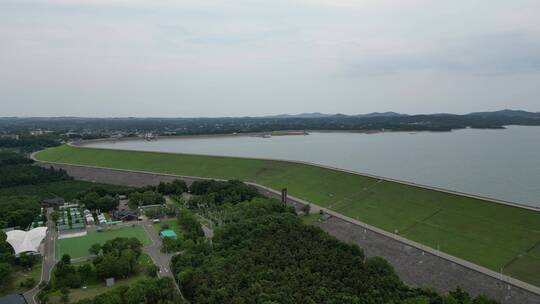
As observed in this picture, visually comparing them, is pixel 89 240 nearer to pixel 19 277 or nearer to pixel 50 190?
pixel 19 277

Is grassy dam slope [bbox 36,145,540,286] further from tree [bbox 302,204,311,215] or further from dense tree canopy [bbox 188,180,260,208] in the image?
dense tree canopy [bbox 188,180,260,208]

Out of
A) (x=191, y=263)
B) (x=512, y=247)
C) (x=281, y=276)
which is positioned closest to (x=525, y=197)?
(x=512, y=247)

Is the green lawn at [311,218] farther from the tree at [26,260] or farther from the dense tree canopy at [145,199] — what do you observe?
the tree at [26,260]

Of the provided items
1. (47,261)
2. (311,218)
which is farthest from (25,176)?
(311,218)

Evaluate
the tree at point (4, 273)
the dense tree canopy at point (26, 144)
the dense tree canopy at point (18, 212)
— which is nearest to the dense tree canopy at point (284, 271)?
the tree at point (4, 273)

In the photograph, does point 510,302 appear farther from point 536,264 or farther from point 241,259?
point 241,259
